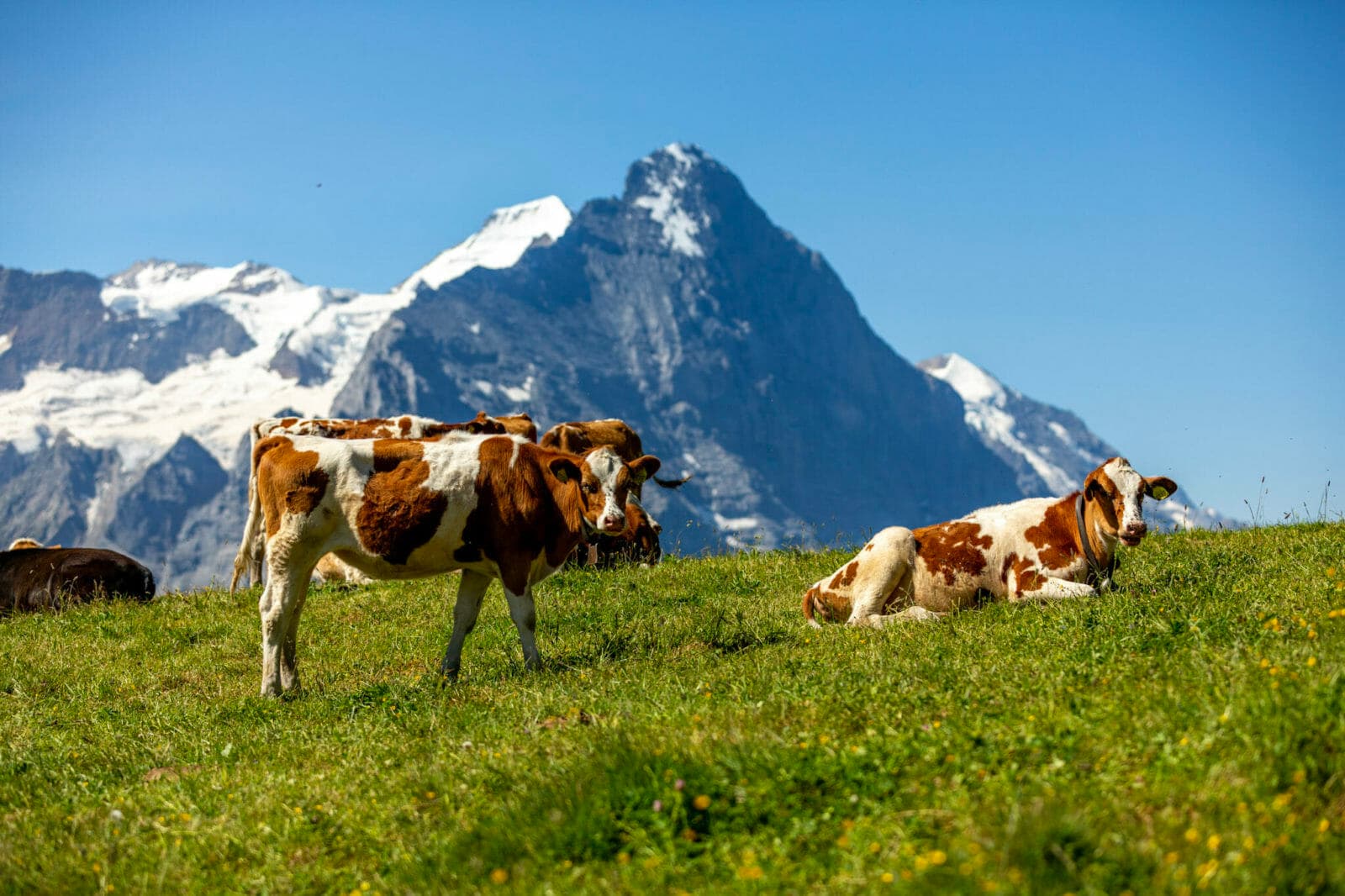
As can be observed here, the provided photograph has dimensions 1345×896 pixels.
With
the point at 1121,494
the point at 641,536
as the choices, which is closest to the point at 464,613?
the point at 1121,494

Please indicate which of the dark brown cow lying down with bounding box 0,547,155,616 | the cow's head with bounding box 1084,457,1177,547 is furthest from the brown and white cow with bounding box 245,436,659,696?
the dark brown cow lying down with bounding box 0,547,155,616

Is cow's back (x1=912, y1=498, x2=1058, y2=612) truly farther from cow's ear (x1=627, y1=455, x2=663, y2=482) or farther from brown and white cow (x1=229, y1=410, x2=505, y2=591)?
brown and white cow (x1=229, y1=410, x2=505, y2=591)

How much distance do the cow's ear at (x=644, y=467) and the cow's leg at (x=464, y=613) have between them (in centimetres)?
211

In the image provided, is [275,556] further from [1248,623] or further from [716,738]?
[1248,623]

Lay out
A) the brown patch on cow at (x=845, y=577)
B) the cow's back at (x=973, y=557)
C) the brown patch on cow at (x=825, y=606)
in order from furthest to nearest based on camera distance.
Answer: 1. the brown patch on cow at (x=845, y=577)
2. the brown patch on cow at (x=825, y=606)
3. the cow's back at (x=973, y=557)

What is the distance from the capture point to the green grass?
19.1 ft

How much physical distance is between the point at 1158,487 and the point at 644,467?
587cm

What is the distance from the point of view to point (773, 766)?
6836 millimetres

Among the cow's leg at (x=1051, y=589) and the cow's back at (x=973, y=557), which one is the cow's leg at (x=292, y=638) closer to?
the cow's back at (x=973, y=557)

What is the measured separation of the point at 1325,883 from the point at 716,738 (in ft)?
11.0

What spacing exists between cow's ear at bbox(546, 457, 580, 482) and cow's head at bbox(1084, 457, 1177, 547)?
556cm

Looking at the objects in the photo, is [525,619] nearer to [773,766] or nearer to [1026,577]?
[1026,577]

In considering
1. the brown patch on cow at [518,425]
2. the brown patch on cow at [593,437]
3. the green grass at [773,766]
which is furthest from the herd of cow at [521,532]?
the brown patch on cow at [518,425]

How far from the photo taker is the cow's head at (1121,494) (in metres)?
13.4
